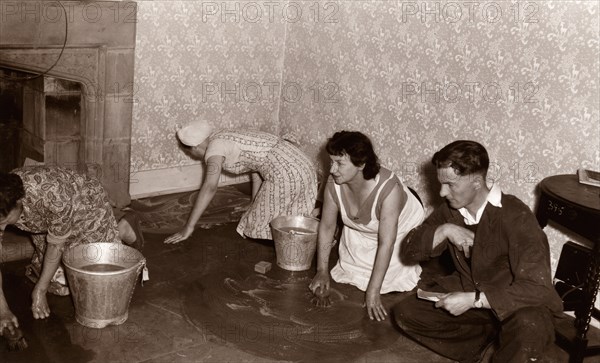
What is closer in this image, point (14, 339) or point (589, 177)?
point (14, 339)

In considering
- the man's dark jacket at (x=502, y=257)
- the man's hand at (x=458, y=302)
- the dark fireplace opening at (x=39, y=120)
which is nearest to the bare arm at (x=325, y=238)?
the man's dark jacket at (x=502, y=257)

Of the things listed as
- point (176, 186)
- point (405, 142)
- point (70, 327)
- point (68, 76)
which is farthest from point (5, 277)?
point (405, 142)

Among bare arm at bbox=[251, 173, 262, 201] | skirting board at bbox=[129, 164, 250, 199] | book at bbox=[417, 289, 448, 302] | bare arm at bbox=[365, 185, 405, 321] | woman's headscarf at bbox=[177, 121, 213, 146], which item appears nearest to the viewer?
book at bbox=[417, 289, 448, 302]

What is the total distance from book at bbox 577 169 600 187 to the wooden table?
0.10ft

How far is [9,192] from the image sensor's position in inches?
109

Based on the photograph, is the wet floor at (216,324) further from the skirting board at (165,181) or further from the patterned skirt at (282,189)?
the skirting board at (165,181)

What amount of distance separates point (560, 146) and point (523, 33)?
2.18 ft

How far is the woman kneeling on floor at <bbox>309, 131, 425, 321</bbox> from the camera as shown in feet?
11.6

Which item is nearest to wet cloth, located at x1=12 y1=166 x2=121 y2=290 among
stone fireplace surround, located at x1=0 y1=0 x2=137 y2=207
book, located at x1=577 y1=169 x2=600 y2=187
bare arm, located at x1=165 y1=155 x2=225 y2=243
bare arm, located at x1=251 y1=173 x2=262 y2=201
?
bare arm, located at x1=165 y1=155 x2=225 y2=243

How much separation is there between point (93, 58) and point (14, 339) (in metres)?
1.98

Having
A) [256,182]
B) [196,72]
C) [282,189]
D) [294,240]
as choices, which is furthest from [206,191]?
[196,72]

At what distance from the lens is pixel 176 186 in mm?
5395

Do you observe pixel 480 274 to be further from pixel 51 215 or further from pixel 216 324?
pixel 51 215

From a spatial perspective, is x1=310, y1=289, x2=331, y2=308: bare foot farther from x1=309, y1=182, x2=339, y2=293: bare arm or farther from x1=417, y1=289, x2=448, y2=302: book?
x1=417, y1=289, x2=448, y2=302: book
